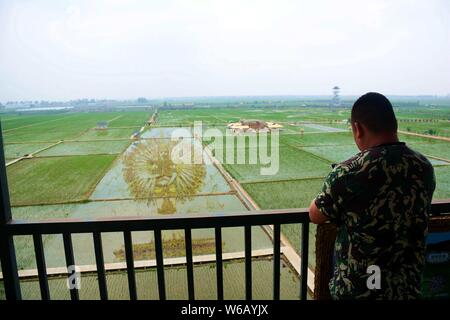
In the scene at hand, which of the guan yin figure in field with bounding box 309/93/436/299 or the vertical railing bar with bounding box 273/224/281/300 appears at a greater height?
the guan yin figure in field with bounding box 309/93/436/299

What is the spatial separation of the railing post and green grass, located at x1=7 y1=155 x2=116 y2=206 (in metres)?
16.5

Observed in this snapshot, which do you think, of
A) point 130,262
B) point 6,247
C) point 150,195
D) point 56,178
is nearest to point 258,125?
point 130,262

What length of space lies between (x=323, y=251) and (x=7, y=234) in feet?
4.59

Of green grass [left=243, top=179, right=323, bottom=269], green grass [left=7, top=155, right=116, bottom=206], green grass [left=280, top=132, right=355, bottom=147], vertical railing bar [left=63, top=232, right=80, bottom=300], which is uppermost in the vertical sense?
vertical railing bar [left=63, top=232, right=80, bottom=300]

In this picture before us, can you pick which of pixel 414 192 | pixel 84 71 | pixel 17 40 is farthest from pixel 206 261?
pixel 414 192

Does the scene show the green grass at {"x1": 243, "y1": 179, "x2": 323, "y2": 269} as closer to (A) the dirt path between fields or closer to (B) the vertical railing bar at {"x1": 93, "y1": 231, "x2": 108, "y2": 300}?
(A) the dirt path between fields

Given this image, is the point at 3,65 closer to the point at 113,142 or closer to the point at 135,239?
the point at 135,239

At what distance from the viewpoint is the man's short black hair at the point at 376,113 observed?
921 mm

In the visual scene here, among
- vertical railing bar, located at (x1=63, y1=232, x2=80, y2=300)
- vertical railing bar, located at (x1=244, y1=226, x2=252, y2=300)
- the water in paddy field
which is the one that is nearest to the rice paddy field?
the water in paddy field

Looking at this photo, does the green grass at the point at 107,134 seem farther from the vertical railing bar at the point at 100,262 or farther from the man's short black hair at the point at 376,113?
the man's short black hair at the point at 376,113

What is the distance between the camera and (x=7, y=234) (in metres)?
1.28

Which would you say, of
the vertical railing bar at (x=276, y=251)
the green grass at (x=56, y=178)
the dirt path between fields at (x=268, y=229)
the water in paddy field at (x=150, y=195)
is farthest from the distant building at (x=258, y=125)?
the green grass at (x=56, y=178)

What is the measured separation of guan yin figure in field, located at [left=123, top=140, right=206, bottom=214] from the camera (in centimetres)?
1499

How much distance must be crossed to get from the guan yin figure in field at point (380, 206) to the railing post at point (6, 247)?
1.36 metres
